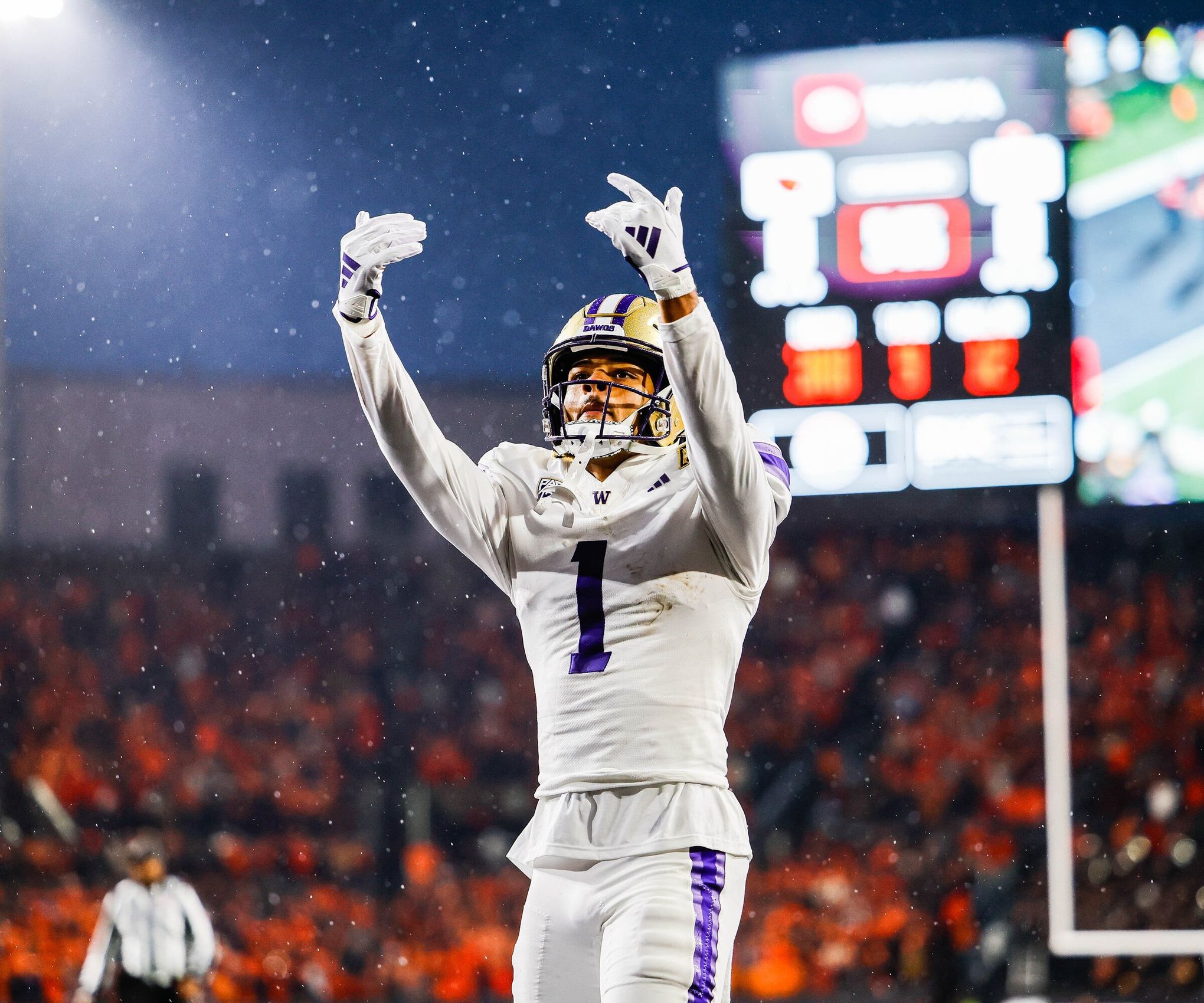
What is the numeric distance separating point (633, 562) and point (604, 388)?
9.6 inches

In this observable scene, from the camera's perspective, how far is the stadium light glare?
259 inches

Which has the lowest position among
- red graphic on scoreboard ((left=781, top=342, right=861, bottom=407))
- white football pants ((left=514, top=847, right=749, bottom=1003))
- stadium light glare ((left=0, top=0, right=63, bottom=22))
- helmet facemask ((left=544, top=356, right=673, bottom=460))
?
white football pants ((left=514, top=847, right=749, bottom=1003))

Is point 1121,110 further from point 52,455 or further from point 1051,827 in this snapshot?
point 52,455

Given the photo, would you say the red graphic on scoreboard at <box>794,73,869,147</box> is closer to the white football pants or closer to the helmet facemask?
the helmet facemask

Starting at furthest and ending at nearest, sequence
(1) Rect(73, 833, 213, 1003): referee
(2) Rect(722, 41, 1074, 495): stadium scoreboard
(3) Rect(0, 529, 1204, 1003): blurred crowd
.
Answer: (3) Rect(0, 529, 1204, 1003): blurred crowd
(2) Rect(722, 41, 1074, 495): stadium scoreboard
(1) Rect(73, 833, 213, 1003): referee

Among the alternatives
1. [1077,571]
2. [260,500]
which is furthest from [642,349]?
[260,500]

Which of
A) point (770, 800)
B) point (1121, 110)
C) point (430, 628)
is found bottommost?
point (770, 800)

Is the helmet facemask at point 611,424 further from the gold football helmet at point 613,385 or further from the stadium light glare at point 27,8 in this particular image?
the stadium light glare at point 27,8

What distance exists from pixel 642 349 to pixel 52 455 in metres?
12.5

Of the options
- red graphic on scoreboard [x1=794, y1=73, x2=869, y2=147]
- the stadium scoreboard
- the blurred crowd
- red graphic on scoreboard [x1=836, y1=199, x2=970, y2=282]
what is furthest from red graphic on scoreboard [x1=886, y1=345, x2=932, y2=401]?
the blurred crowd

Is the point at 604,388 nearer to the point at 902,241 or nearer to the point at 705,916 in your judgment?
the point at 705,916

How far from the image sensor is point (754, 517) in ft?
6.24

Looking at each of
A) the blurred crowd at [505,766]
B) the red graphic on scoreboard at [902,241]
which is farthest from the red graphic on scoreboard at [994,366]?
the blurred crowd at [505,766]

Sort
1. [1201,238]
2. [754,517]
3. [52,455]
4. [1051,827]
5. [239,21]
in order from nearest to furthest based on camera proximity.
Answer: [754,517], [1051,827], [1201,238], [239,21], [52,455]
